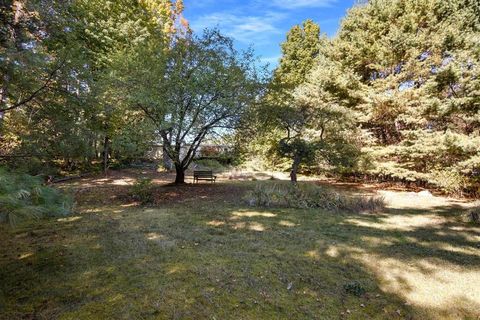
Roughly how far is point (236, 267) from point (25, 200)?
117 inches

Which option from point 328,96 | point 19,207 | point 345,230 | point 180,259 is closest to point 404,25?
point 328,96

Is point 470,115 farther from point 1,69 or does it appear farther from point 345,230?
point 1,69

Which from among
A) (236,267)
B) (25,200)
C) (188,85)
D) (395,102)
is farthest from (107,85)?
(395,102)

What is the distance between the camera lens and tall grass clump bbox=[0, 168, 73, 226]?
2303 millimetres

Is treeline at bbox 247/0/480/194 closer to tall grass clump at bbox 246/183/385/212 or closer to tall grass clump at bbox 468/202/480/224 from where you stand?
tall grass clump at bbox 468/202/480/224

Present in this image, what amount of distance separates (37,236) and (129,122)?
645 centimetres

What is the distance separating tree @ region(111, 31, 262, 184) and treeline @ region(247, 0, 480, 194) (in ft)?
4.88

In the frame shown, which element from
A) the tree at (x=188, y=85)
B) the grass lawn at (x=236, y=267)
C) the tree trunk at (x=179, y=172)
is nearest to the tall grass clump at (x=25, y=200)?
the grass lawn at (x=236, y=267)

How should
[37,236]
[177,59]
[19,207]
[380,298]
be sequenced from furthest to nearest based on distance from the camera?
[177,59] < [37,236] < [380,298] < [19,207]

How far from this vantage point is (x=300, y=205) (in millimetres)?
8906

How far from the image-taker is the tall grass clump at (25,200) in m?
2.30

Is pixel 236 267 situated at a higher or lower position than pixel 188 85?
lower

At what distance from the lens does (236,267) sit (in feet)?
14.0

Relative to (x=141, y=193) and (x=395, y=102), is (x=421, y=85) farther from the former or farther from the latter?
(x=141, y=193)
